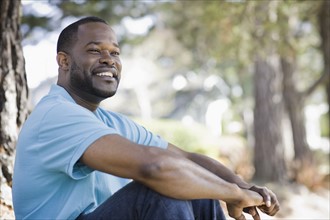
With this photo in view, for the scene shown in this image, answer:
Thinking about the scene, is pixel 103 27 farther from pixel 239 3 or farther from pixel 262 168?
pixel 262 168

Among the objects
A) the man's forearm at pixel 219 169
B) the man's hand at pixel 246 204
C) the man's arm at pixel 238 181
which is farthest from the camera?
the man's forearm at pixel 219 169

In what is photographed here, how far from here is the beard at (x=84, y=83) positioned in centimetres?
259

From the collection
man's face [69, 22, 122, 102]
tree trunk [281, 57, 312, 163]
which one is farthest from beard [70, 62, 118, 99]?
tree trunk [281, 57, 312, 163]

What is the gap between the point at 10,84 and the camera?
378 centimetres

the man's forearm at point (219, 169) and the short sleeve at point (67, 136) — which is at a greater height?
the short sleeve at point (67, 136)

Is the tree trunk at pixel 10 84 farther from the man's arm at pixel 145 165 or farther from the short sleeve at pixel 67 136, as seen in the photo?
the man's arm at pixel 145 165

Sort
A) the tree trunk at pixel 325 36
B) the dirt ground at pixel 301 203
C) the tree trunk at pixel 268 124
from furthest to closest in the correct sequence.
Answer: the tree trunk at pixel 325 36
the tree trunk at pixel 268 124
the dirt ground at pixel 301 203

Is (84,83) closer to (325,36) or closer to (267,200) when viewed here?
(267,200)

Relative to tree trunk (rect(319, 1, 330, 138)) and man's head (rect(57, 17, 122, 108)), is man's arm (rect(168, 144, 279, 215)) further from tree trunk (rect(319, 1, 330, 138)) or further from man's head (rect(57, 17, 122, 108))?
tree trunk (rect(319, 1, 330, 138))

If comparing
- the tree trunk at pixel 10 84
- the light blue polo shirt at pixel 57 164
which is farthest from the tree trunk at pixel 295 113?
the light blue polo shirt at pixel 57 164

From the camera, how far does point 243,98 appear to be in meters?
30.3

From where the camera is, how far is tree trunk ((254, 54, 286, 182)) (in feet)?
33.1

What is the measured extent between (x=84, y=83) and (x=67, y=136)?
1.80ft

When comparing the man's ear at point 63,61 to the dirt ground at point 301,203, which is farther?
the dirt ground at point 301,203
